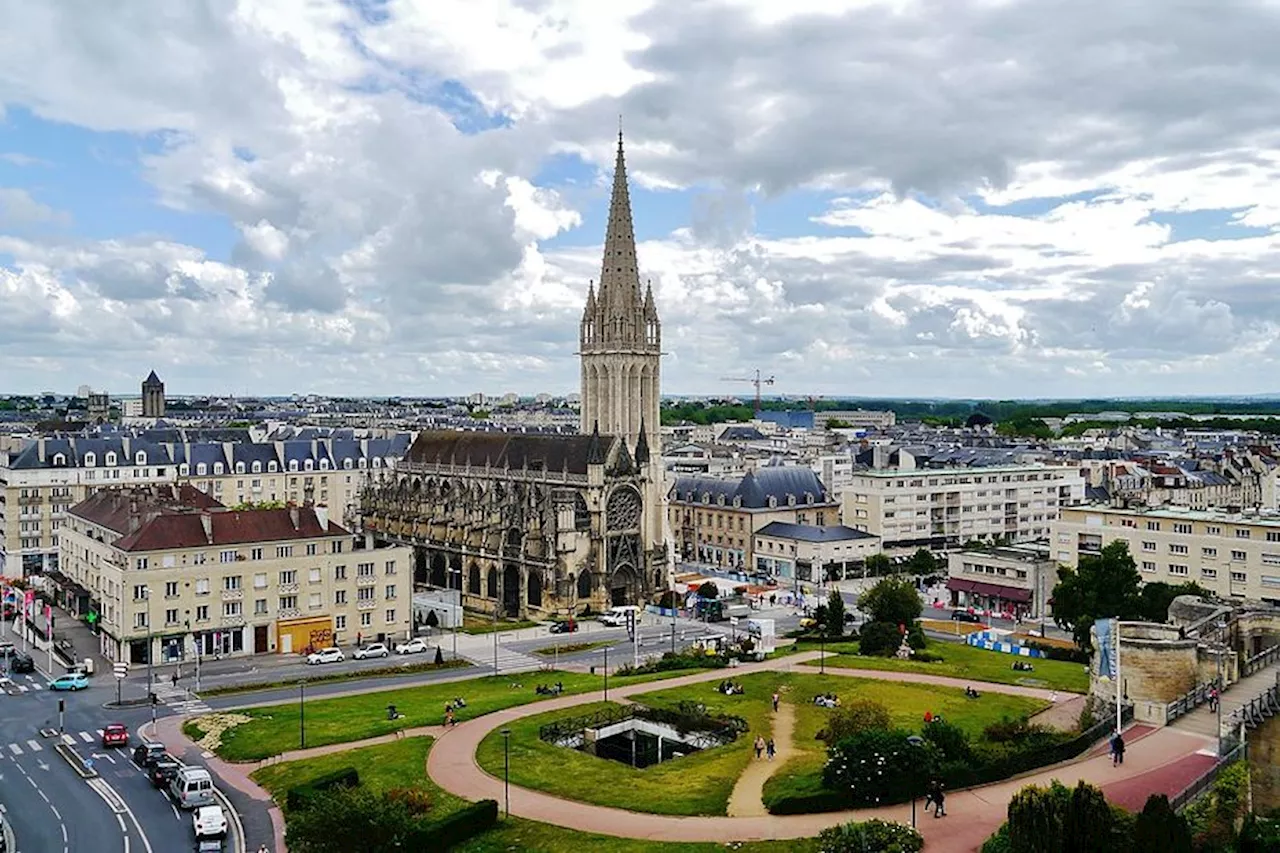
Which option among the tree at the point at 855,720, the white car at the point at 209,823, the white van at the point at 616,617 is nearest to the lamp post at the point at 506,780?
the white car at the point at 209,823

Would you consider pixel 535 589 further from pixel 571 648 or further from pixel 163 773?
pixel 163 773

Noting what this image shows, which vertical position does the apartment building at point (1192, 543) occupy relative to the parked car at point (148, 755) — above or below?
above

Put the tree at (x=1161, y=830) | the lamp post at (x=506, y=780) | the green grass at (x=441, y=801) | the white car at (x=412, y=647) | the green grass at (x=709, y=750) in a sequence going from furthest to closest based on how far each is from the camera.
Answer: the white car at (x=412, y=647)
the green grass at (x=709, y=750)
the lamp post at (x=506, y=780)
the green grass at (x=441, y=801)
the tree at (x=1161, y=830)

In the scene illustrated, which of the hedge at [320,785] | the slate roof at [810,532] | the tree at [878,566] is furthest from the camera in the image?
the slate roof at [810,532]

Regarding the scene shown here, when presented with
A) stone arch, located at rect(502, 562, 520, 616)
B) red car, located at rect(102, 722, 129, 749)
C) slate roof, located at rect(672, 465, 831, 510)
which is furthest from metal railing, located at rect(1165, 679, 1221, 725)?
slate roof, located at rect(672, 465, 831, 510)

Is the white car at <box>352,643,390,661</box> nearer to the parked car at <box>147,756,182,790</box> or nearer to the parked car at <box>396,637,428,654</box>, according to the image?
the parked car at <box>396,637,428,654</box>

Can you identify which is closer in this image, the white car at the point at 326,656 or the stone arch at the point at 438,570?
the white car at the point at 326,656

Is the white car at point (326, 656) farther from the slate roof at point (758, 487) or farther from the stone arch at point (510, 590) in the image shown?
the slate roof at point (758, 487)

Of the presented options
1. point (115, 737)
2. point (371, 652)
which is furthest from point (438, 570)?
point (115, 737)
